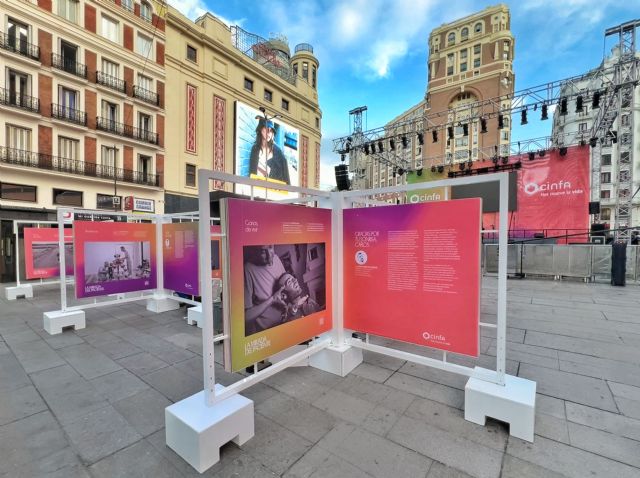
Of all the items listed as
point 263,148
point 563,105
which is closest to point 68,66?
point 263,148

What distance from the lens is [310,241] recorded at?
3336mm

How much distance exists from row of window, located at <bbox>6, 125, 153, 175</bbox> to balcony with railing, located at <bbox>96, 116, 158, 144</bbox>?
1.00 meters

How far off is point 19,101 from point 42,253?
34.7 ft

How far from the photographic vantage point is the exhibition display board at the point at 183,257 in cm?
598

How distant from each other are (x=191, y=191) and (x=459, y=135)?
46.0 m

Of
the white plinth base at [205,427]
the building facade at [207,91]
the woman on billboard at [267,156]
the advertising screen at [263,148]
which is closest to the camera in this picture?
the white plinth base at [205,427]

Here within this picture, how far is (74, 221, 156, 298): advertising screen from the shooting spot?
5.77 m

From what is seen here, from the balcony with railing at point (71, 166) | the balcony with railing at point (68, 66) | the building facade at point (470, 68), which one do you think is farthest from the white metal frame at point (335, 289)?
the building facade at point (470, 68)

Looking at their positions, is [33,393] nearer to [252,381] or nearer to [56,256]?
[252,381]

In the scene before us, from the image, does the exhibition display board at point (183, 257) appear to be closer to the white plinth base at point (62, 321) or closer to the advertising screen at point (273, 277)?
the white plinth base at point (62, 321)

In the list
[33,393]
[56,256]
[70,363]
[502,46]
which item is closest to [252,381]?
[33,393]

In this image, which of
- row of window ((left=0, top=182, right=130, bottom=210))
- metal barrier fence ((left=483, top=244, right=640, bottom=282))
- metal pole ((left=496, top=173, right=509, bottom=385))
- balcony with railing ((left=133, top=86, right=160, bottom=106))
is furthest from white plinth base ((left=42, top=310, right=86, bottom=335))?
balcony with railing ((left=133, top=86, right=160, bottom=106))

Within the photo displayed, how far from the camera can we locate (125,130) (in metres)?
18.5

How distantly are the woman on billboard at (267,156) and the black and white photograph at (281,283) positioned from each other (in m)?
22.2
